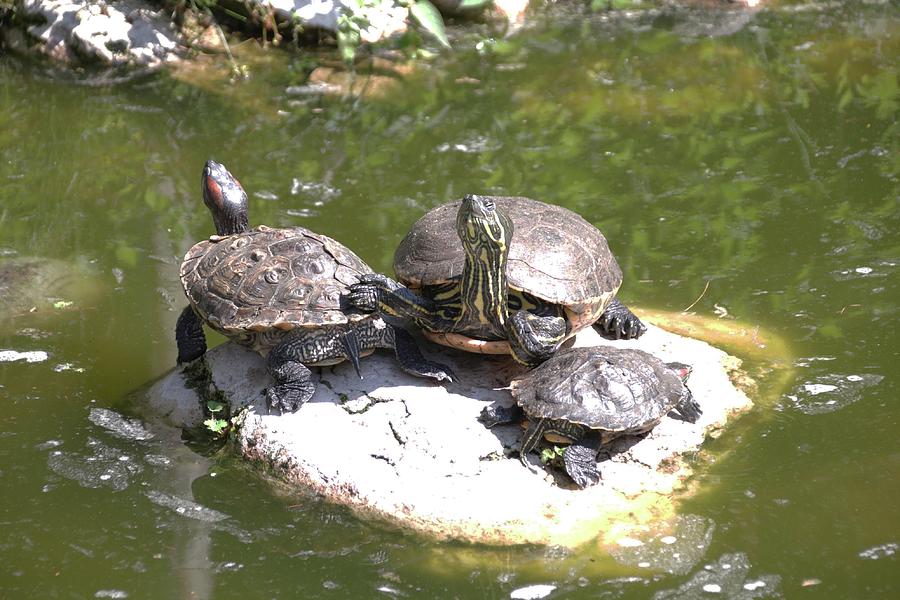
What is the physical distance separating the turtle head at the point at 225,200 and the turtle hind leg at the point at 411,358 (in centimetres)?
127

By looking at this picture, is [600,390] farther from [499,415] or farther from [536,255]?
[536,255]

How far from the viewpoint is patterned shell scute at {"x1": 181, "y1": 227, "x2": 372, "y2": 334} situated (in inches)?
178

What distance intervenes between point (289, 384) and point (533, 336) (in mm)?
1077

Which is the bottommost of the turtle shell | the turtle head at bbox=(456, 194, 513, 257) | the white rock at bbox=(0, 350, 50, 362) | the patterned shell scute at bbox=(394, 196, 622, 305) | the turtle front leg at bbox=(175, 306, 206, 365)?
the white rock at bbox=(0, 350, 50, 362)

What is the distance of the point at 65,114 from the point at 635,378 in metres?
6.29

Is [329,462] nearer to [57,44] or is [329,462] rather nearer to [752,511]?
[752,511]

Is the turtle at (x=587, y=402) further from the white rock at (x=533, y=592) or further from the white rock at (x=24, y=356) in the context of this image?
the white rock at (x=24, y=356)

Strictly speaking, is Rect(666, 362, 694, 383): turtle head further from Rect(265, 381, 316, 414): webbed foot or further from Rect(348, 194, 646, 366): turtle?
Rect(265, 381, 316, 414): webbed foot

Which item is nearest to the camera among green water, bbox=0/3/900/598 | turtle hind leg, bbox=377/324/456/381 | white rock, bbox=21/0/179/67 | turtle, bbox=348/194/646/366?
green water, bbox=0/3/900/598

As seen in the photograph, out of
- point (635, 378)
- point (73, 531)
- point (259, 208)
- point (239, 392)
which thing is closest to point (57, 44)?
point (259, 208)

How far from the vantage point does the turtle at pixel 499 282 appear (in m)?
Result: 4.27

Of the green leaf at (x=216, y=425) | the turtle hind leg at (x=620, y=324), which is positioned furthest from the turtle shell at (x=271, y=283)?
the turtle hind leg at (x=620, y=324)

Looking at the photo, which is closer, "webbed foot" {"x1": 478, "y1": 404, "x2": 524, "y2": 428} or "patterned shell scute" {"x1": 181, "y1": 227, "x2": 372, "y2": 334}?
"webbed foot" {"x1": 478, "y1": 404, "x2": 524, "y2": 428}

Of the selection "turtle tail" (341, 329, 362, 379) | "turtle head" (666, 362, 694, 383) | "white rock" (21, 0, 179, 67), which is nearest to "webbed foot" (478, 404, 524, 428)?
"turtle tail" (341, 329, 362, 379)
